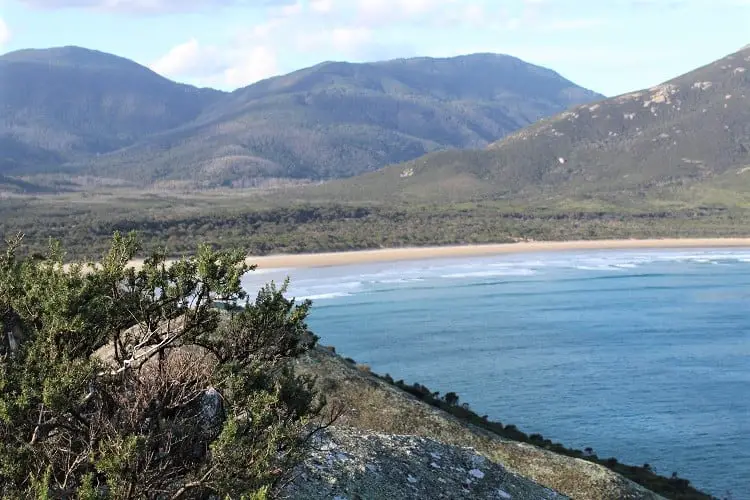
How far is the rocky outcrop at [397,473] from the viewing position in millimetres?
22641

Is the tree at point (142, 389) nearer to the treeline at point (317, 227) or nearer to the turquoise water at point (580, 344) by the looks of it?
the turquoise water at point (580, 344)

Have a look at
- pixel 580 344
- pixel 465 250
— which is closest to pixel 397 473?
pixel 580 344

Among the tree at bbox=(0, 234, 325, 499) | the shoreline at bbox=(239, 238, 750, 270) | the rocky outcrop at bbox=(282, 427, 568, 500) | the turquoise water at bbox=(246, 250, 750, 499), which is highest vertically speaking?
the tree at bbox=(0, 234, 325, 499)

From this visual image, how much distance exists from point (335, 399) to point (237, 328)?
16.6m

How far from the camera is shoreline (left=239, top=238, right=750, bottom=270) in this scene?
13600 centimetres

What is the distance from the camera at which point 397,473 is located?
2481 centimetres

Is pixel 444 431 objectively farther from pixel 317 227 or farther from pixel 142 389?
pixel 317 227

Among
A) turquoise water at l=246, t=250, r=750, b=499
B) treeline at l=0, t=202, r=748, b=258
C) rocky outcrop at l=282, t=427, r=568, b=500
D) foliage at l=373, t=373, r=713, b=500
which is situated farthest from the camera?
treeline at l=0, t=202, r=748, b=258

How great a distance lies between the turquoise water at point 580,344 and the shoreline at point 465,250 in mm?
8452

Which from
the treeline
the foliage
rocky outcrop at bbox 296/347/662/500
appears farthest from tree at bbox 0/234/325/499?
the treeline

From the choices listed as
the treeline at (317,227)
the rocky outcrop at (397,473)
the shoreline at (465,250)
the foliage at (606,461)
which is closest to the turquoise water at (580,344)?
the foliage at (606,461)

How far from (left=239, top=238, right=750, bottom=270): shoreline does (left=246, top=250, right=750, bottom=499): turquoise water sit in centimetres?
845

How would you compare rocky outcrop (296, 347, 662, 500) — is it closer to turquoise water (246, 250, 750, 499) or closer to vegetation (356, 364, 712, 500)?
vegetation (356, 364, 712, 500)

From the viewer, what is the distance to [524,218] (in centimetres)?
19850
